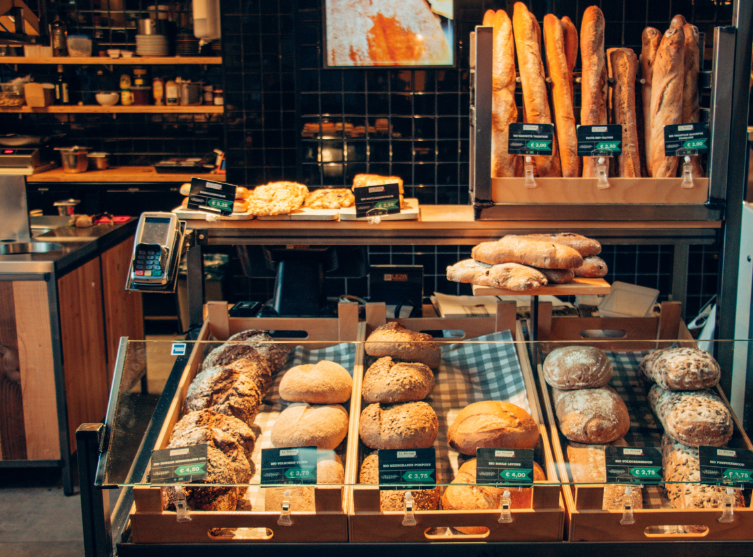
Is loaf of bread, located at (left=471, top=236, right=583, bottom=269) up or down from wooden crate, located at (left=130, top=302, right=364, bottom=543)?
up

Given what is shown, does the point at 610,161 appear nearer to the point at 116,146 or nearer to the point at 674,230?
the point at 674,230

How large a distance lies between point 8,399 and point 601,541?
229 centimetres

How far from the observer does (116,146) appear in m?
5.25

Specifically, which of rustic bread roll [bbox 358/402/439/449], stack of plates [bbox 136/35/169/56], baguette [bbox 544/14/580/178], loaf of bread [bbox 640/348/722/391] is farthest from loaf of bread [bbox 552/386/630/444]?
A: stack of plates [bbox 136/35/169/56]

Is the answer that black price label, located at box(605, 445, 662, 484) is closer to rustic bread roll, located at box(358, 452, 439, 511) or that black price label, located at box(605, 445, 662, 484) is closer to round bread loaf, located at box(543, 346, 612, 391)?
round bread loaf, located at box(543, 346, 612, 391)

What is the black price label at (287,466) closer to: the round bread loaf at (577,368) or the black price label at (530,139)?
the round bread loaf at (577,368)

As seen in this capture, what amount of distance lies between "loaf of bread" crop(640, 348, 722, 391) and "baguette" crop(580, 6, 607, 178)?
61cm

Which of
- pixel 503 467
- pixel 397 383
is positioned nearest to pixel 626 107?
pixel 397 383

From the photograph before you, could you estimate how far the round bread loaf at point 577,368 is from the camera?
158 cm

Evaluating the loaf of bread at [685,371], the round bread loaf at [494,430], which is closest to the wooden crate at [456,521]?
the round bread loaf at [494,430]

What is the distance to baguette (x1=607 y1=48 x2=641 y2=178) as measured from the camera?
1.96 m

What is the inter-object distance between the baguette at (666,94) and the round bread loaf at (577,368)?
665mm

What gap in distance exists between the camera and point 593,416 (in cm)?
148

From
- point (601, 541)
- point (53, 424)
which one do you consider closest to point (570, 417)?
point (601, 541)
